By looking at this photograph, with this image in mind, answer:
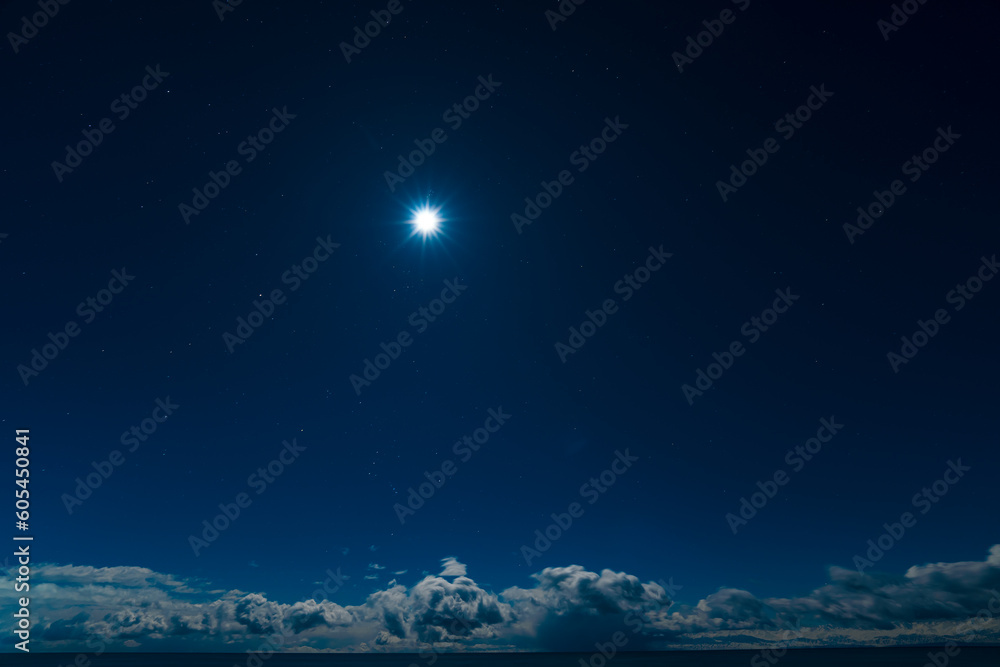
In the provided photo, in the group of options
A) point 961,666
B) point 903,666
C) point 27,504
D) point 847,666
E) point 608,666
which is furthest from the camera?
point 608,666

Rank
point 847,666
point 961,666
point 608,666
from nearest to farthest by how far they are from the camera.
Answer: point 961,666 → point 847,666 → point 608,666

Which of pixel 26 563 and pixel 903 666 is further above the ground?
pixel 26 563

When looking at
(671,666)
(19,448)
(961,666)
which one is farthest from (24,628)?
(671,666)

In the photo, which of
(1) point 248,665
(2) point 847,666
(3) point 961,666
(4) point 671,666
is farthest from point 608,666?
(1) point 248,665

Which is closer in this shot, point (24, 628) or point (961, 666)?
point (24, 628)

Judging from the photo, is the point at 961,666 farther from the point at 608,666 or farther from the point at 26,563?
the point at 26,563

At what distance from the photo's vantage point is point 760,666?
19412 cm

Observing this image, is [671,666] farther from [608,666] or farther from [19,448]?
[19,448]

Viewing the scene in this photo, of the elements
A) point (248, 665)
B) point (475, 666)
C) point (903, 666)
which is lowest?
point (903, 666)

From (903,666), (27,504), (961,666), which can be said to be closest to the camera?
(27,504)

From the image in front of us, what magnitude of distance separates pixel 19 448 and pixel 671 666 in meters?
226

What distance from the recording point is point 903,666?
16012cm

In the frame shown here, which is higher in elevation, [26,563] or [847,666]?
[26,563]

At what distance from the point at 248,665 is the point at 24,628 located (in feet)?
726
